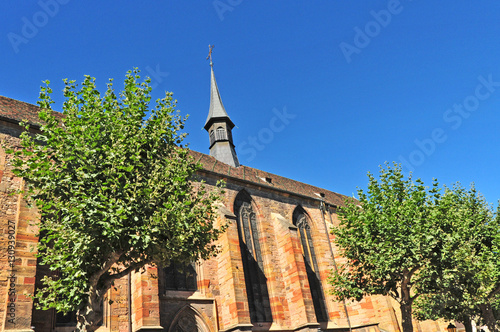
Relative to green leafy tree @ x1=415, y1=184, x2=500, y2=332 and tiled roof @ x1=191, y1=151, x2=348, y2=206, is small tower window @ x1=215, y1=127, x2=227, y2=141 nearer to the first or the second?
tiled roof @ x1=191, y1=151, x2=348, y2=206

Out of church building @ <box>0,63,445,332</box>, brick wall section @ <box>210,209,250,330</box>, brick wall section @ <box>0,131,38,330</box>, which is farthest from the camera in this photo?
brick wall section @ <box>210,209,250,330</box>

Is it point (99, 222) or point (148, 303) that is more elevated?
point (99, 222)

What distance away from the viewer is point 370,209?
16.1 metres

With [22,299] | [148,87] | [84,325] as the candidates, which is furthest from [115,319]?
[148,87]

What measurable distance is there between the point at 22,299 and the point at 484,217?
2007 cm

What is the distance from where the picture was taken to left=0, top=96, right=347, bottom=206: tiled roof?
15.6 metres

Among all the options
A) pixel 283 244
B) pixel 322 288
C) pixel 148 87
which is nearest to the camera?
pixel 148 87

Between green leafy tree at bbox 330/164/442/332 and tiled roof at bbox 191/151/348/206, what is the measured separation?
20.7ft

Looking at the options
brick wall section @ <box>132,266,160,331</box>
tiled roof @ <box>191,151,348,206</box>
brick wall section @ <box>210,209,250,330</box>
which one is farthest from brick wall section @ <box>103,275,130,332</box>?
tiled roof @ <box>191,151,348,206</box>

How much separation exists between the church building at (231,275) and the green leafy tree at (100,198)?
1003 mm

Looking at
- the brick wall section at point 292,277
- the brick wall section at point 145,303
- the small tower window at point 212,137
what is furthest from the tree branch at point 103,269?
the small tower window at point 212,137

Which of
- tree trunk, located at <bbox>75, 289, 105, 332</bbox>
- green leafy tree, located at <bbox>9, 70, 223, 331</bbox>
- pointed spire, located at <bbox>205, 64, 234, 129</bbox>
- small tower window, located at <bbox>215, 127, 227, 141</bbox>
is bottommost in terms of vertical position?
tree trunk, located at <bbox>75, 289, 105, 332</bbox>

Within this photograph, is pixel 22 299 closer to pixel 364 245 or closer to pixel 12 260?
pixel 12 260

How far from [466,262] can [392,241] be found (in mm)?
2842
